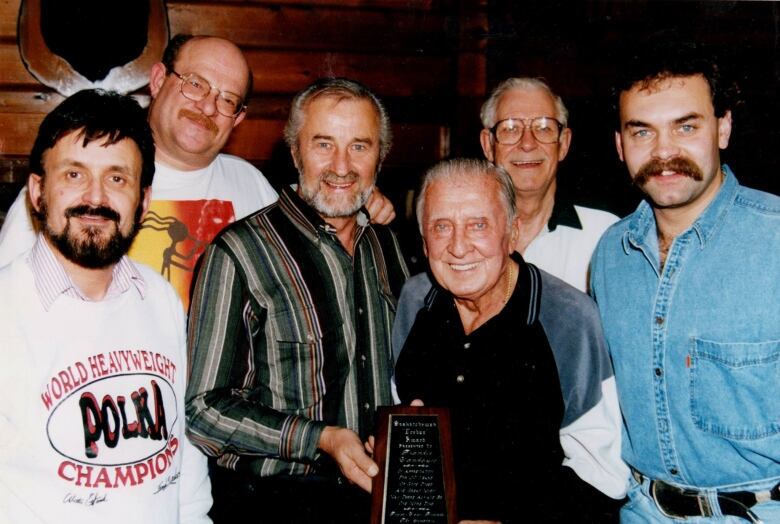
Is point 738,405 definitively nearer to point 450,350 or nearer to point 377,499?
point 450,350

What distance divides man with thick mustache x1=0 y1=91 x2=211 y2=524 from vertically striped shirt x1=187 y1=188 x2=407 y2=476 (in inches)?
5.2

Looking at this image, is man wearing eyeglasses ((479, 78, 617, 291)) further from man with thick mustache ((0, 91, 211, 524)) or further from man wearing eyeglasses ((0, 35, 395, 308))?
man with thick mustache ((0, 91, 211, 524))

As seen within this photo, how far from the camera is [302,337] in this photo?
245 centimetres

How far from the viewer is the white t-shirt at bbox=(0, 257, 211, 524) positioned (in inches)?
71.4

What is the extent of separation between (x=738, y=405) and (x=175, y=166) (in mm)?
2600

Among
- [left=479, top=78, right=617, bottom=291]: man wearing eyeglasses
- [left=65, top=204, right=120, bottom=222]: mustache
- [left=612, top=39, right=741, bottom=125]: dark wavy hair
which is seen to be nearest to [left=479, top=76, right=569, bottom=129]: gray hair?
[left=479, top=78, right=617, bottom=291]: man wearing eyeglasses

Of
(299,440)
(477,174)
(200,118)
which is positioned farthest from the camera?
(200,118)

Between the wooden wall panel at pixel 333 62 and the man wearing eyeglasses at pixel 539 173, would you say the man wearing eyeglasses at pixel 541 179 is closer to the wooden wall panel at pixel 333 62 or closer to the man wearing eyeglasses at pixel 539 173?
the man wearing eyeglasses at pixel 539 173

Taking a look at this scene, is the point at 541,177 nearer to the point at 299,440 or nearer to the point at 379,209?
the point at 379,209

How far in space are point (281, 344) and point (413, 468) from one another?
73cm

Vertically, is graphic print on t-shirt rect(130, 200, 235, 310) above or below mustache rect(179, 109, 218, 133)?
below

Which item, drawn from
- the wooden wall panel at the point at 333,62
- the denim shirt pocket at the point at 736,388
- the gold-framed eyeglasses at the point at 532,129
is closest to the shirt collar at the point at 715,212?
the denim shirt pocket at the point at 736,388

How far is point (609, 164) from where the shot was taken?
5.09 m

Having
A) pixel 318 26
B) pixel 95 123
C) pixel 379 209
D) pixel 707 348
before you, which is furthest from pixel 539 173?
pixel 318 26
